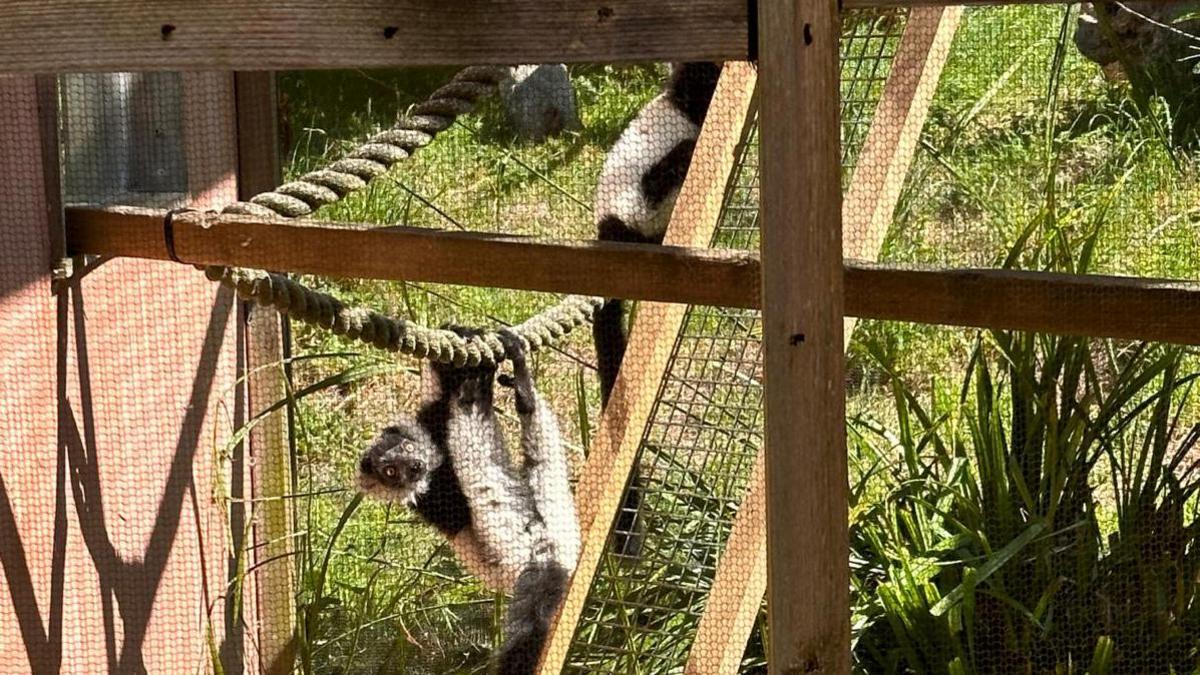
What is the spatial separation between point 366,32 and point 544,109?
7.63ft

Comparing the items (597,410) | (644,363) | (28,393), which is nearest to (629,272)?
(644,363)

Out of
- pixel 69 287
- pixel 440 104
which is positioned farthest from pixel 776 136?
pixel 69 287

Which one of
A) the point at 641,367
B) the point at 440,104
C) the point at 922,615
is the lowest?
the point at 922,615

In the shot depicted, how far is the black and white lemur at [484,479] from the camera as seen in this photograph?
3135mm

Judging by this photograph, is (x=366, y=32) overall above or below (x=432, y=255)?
above

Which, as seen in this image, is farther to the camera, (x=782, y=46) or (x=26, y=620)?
(x=26, y=620)

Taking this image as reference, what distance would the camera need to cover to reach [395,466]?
312 centimetres

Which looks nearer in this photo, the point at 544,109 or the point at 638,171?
the point at 638,171

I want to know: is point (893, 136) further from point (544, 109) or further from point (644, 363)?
point (544, 109)

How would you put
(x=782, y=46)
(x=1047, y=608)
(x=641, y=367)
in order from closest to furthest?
(x=782, y=46) < (x=641, y=367) < (x=1047, y=608)

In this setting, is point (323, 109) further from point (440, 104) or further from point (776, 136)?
point (776, 136)

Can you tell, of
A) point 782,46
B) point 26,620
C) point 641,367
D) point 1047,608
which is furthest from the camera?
point 1047,608

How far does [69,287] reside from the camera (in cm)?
239

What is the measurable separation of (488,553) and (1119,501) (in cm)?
139
